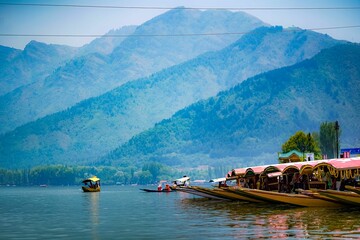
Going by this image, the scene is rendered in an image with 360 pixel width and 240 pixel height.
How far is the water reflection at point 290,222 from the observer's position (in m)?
50.8

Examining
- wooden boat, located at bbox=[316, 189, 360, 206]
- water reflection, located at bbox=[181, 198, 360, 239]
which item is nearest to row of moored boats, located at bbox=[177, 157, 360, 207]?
wooden boat, located at bbox=[316, 189, 360, 206]

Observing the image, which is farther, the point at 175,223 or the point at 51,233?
the point at 175,223

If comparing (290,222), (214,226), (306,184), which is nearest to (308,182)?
(306,184)

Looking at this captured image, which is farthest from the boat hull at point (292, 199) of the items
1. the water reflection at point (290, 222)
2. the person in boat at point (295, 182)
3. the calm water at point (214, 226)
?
the person in boat at point (295, 182)

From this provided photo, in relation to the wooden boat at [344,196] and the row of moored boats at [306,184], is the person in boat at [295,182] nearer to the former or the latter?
the row of moored boats at [306,184]

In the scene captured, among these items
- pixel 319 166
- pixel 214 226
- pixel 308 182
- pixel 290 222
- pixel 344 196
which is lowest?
pixel 214 226

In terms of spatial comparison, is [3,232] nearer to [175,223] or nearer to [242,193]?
[175,223]

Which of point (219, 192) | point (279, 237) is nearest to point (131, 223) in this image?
point (279, 237)

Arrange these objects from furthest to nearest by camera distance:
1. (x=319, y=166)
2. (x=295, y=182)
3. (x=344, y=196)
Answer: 1. (x=295, y=182)
2. (x=319, y=166)
3. (x=344, y=196)

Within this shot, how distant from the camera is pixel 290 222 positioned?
6000cm

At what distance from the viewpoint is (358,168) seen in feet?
249

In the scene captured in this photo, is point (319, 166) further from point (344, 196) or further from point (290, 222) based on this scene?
point (290, 222)

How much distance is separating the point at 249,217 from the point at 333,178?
52.4 feet

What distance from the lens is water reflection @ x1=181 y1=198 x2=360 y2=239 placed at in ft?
167
